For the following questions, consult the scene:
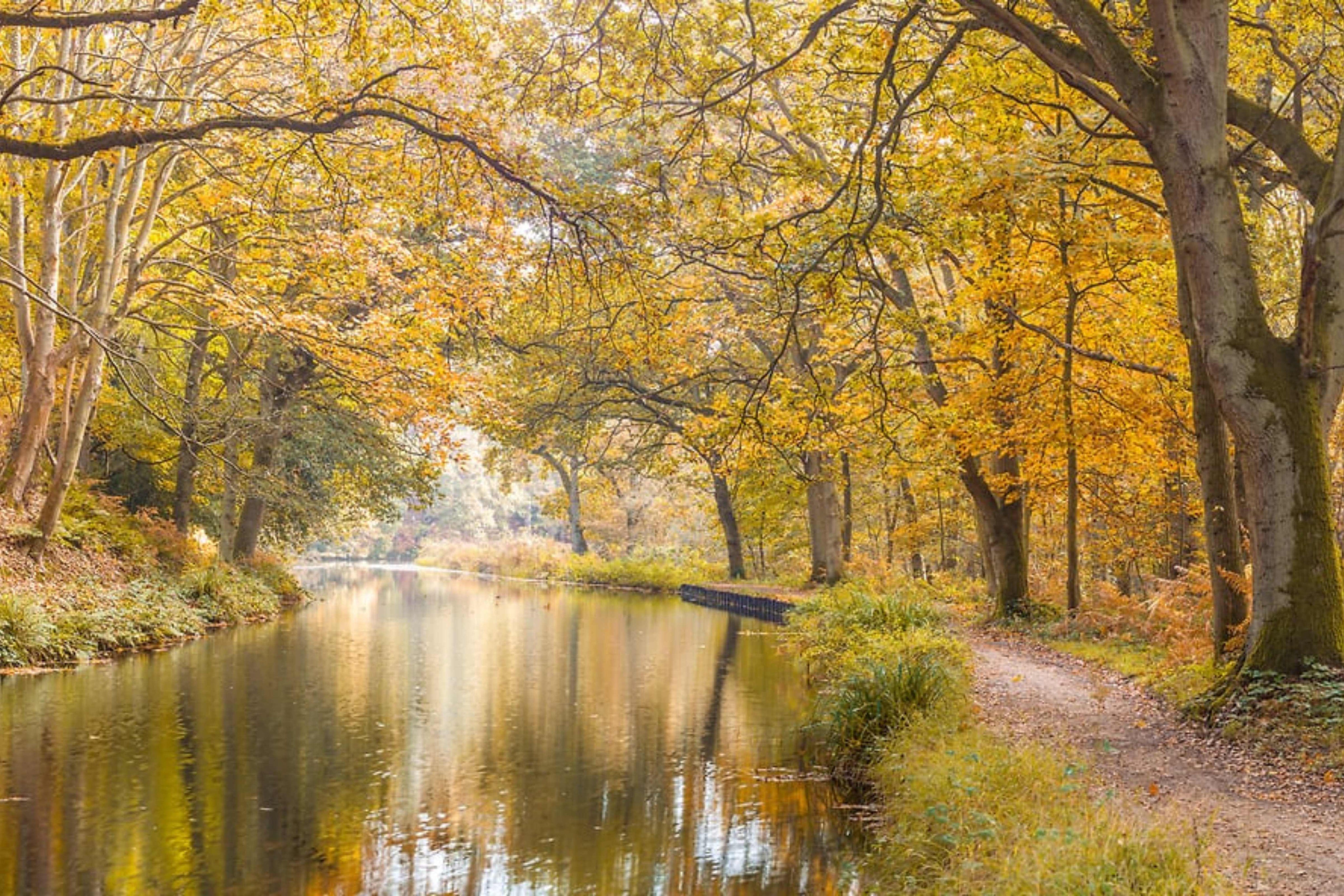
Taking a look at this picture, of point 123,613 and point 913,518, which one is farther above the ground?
point 913,518

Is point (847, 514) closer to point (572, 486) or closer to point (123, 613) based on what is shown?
point (572, 486)

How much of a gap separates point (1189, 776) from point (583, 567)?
31.7 meters

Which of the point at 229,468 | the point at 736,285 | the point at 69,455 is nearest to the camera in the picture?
the point at 69,455

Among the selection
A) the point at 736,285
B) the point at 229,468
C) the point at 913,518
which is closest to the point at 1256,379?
the point at 736,285

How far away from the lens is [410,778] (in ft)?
27.4

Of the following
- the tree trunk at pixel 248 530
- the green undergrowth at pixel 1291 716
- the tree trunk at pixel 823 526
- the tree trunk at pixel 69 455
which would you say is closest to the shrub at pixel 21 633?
the tree trunk at pixel 69 455

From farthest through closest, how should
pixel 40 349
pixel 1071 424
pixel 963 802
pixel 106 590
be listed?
pixel 106 590
pixel 40 349
pixel 1071 424
pixel 963 802

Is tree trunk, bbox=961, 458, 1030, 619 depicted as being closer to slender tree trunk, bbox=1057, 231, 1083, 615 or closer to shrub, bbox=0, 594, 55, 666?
slender tree trunk, bbox=1057, 231, 1083, 615

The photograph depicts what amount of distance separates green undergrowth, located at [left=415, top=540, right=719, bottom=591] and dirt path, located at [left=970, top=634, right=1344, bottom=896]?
75.6 feet

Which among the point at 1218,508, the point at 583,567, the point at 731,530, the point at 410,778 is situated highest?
the point at 1218,508

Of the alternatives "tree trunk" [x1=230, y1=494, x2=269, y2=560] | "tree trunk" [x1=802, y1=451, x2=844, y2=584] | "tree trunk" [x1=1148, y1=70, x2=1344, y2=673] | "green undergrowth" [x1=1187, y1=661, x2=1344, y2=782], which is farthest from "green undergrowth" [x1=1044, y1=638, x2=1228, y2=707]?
"tree trunk" [x1=230, y1=494, x2=269, y2=560]

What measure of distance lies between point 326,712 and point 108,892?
17.3 ft

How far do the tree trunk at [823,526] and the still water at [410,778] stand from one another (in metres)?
9.20

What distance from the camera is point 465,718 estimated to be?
10875 mm
